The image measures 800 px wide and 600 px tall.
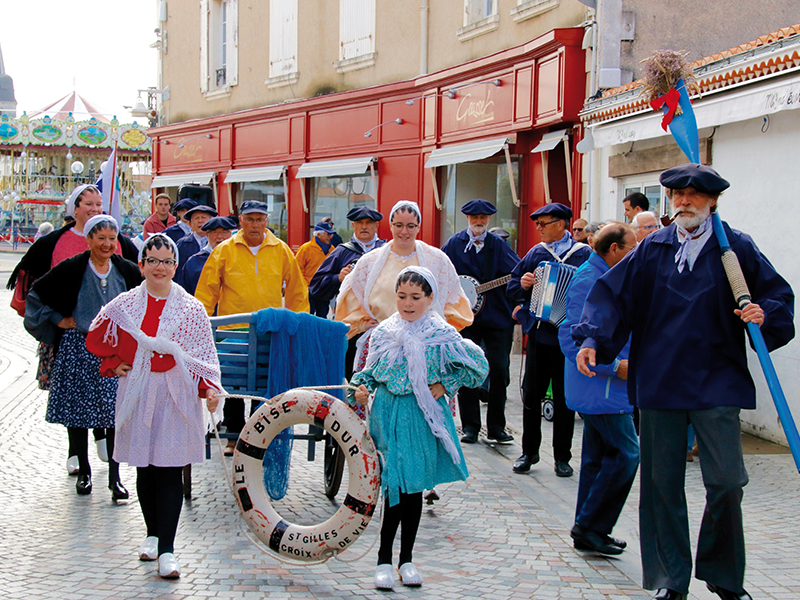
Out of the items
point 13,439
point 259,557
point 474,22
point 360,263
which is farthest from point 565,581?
point 474,22

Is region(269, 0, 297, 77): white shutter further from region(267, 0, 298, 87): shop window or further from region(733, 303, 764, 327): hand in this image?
region(733, 303, 764, 327): hand

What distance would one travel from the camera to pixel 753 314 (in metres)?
3.57

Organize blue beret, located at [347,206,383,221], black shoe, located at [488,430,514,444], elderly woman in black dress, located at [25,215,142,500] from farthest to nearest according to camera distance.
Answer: blue beret, located at [347,206,383,221], black shoe, located at [488,430,514,444], elderly woman in black dress, located at [25,215,142,500]

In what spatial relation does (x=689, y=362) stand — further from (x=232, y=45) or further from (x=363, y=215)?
(x=232, y=45)

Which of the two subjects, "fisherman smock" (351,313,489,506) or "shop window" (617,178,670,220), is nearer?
"fisherman smock" (351,313,489,506)

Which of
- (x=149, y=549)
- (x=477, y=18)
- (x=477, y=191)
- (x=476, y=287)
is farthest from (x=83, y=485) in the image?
(x=477, y=18)

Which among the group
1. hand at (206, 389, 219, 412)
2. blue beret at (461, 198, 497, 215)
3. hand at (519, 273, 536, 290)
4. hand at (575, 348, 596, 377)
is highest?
blue beret at (461, 198, 497, 215)

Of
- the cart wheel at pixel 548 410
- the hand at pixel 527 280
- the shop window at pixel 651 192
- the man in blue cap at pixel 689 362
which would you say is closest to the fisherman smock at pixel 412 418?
the man in blue cap at pixel 689 362

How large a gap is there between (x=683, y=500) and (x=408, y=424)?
1245 mm

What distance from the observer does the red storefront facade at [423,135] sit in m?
12.1

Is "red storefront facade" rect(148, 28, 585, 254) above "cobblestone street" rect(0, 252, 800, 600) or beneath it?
above

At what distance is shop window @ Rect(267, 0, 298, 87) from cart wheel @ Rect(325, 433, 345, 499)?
14.0 meters

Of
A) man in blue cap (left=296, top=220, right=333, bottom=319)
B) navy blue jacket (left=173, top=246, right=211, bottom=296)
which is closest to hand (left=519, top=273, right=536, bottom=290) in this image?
navy blue jacket (left=173, top=246, right=211, bottom=296)

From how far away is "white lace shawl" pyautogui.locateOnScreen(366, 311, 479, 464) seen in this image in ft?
13.9
